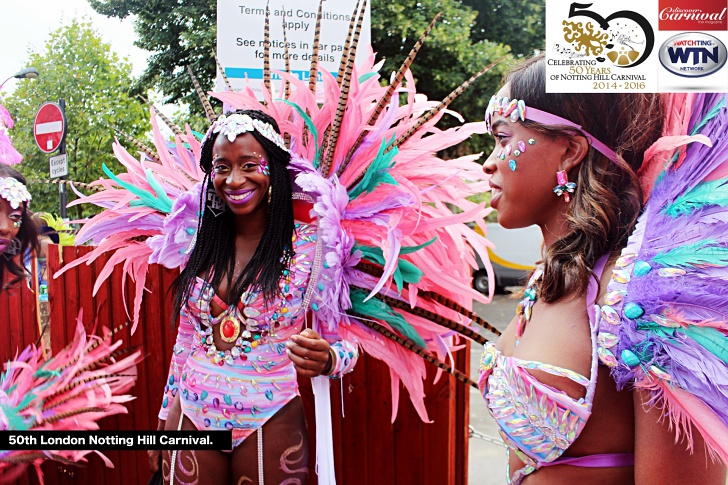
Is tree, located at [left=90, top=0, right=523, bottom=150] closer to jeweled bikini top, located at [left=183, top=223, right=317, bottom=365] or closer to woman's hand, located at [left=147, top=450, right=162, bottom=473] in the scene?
jeweled bikini top, located at [left=183, top=223, right=317, bottom=365]

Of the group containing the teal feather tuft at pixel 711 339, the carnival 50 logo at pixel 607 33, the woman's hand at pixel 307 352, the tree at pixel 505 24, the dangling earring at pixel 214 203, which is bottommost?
the woman's hand at pixel 307 352

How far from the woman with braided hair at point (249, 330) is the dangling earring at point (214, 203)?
0.06 metres

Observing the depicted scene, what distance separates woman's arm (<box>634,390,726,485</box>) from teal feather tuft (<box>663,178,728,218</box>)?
1.02 feet

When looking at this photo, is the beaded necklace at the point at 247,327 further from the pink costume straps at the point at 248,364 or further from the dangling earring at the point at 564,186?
the dangling earring at the point at 564,186

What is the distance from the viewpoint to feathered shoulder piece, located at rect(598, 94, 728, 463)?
857 mm

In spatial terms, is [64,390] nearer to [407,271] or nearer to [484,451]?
[407,271]

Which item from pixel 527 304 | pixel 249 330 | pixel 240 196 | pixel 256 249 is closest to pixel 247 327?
pixel 249 330

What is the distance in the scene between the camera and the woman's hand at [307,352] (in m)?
1.34

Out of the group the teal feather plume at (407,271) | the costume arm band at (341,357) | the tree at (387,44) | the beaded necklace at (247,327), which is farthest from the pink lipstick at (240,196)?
the tree at (387,44)

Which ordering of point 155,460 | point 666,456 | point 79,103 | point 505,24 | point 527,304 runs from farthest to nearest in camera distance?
point 505,24
point 79,103
point 155,460
point 527,304
point 666,456

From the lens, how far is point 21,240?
2125 millimetres

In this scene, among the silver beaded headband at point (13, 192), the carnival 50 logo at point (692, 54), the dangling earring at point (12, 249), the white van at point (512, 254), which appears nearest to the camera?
the carnival 50 logo at point (692, 54)

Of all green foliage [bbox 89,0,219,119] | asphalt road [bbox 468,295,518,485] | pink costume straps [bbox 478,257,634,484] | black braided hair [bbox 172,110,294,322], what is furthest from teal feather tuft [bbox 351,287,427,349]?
green foliage [bbox 89,0,219,119]

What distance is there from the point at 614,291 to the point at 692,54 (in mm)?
717
